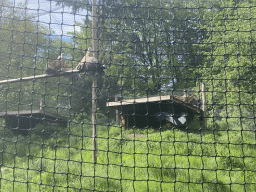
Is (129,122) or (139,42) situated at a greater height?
(139,42)

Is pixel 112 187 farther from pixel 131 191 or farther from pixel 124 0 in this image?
pixel 124 0

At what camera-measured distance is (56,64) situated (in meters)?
3.45

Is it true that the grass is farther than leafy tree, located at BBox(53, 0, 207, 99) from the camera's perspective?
No

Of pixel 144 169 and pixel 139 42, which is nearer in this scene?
pixel 144 169

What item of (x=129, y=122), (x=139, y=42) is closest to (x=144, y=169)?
(x=139, y=42)

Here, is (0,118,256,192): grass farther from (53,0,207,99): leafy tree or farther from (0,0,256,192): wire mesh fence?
(53,0,207,99): leafy tree

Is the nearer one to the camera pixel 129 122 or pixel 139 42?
pixel 139 42

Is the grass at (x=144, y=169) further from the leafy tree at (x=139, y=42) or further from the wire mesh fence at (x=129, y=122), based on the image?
the leafy tree at (x=139, y=42)

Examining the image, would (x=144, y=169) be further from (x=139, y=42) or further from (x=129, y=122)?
(x=129, y=122)

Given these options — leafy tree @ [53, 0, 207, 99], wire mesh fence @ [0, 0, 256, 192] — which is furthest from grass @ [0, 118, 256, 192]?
leafy tree @ [53, 0, 207, 99]

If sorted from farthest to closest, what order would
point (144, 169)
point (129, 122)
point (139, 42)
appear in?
point (129, 122), point (139, 42), point (144, 169)

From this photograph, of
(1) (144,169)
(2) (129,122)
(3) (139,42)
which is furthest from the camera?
(2) (129,122)

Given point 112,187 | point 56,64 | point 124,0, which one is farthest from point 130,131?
point 124,0

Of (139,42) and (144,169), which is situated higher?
(139,42)
